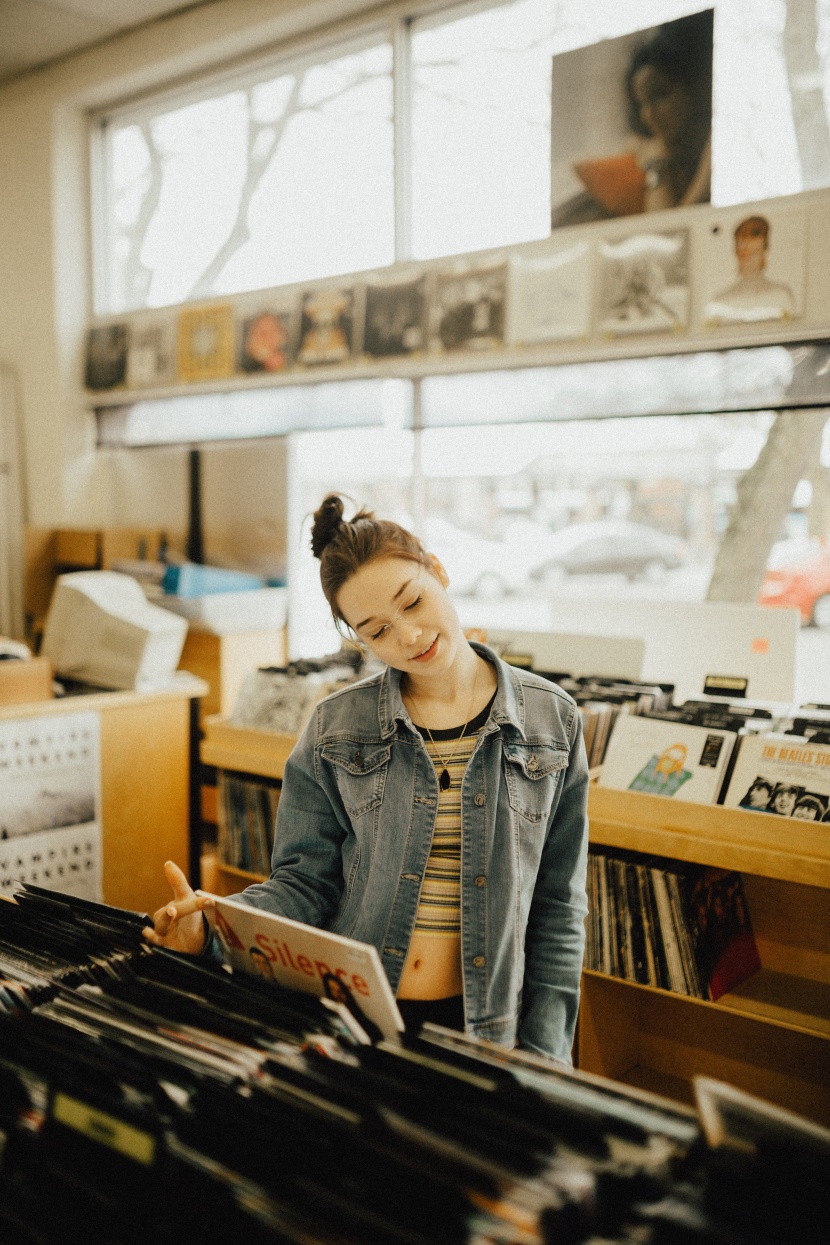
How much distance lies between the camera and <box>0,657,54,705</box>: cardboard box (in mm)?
3115

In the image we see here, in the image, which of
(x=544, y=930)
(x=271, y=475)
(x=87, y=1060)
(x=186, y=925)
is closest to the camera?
(x=87, y=1060)

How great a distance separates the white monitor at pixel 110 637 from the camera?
3.46 metres

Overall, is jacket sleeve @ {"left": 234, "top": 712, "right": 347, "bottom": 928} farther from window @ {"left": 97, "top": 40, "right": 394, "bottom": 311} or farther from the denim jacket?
window @ {"left": 97, "top": 40, "right": 394, "bottom": 311}

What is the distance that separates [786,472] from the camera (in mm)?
2984

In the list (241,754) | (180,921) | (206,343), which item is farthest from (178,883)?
(206,343)

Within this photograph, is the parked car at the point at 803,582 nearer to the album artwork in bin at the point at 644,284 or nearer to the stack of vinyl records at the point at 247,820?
the album artwork in bin at the point at 644,284

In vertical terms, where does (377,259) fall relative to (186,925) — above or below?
above

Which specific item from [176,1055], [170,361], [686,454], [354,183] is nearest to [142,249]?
[170,361]

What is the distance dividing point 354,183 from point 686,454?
73.0 inches

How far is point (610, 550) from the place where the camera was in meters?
3.46

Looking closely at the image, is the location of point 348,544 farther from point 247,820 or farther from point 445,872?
point 247,820

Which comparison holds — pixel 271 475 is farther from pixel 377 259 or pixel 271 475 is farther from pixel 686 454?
pixel 686 454

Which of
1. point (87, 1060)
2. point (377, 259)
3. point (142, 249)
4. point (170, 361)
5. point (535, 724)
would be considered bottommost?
point (87, 1060)

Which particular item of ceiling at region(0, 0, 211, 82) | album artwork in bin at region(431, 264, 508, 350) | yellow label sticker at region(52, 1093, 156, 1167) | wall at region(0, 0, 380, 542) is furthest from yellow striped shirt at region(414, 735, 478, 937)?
ceiling at region(0, 0, 211, 82)
